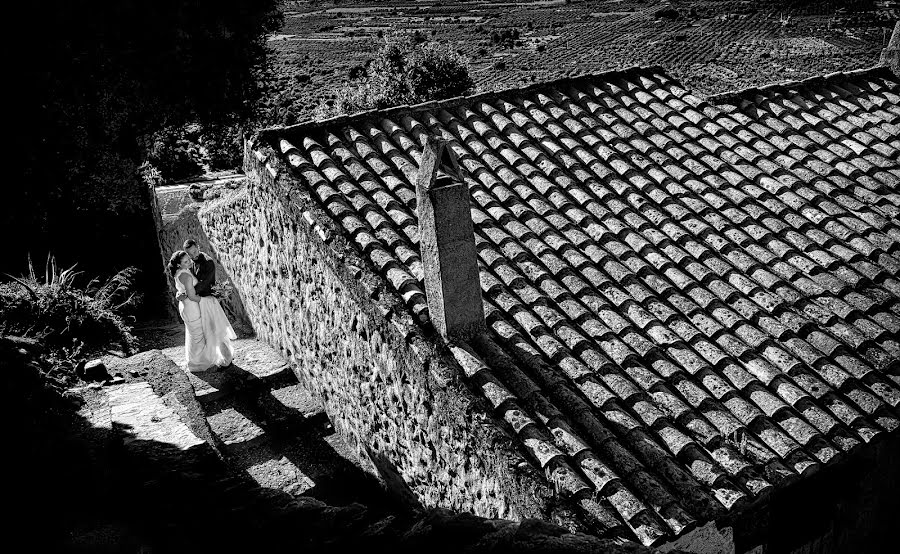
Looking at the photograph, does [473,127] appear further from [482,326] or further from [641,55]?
[641,55]

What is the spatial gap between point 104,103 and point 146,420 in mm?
12541

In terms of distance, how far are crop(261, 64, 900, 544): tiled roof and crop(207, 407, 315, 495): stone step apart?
244cm

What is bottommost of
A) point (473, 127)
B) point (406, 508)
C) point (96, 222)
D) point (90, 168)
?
point (406, 508)

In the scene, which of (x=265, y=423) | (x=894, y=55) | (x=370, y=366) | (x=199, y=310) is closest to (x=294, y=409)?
(x=265, y=423)

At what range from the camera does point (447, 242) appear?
5.11 metres

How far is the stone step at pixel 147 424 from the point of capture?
459cm

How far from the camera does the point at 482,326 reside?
17.9 feet

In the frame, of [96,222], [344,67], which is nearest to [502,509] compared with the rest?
[96,222]

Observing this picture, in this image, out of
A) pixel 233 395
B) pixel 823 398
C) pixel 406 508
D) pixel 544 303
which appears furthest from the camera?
pixel 233 395

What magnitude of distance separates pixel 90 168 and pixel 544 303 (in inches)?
483

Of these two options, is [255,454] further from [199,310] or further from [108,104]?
[108,104]

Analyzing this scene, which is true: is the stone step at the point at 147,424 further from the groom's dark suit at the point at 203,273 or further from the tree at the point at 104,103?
the tree at the point at 104,103

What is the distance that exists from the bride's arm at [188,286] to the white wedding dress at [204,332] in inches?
1.1

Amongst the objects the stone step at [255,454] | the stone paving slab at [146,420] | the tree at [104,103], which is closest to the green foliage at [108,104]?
the tree at [104,103]
